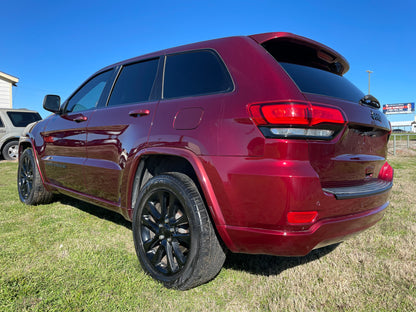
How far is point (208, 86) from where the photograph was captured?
7.36ft

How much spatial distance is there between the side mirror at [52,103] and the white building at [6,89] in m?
16.1

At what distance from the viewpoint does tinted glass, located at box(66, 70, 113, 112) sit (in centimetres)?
341

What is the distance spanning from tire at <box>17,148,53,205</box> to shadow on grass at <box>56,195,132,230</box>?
33 cm

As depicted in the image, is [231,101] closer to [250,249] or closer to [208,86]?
[208,86]

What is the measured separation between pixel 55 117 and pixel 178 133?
2454 mm

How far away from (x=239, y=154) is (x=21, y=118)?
467 inches

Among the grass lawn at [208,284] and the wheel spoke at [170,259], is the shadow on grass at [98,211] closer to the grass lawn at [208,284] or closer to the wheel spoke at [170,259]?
the grass lawn at [208,284]

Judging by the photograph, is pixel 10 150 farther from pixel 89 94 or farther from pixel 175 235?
pixel 175 235

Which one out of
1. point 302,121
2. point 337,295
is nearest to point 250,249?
point 337,295

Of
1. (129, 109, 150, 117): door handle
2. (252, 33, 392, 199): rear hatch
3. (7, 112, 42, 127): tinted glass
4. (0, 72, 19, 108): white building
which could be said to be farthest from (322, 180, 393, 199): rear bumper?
(0, 72, 19, 108): white building

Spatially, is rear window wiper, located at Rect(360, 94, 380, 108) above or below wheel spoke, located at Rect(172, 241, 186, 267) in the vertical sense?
above

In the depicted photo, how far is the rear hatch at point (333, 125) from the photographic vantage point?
1.81 meters

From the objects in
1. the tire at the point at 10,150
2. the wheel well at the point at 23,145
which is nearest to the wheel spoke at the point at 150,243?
the wheel well at the point at 23,145

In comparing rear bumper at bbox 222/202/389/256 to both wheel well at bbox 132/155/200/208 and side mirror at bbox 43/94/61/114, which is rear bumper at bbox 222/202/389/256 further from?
side mirror at bbox 43/94/61/114
